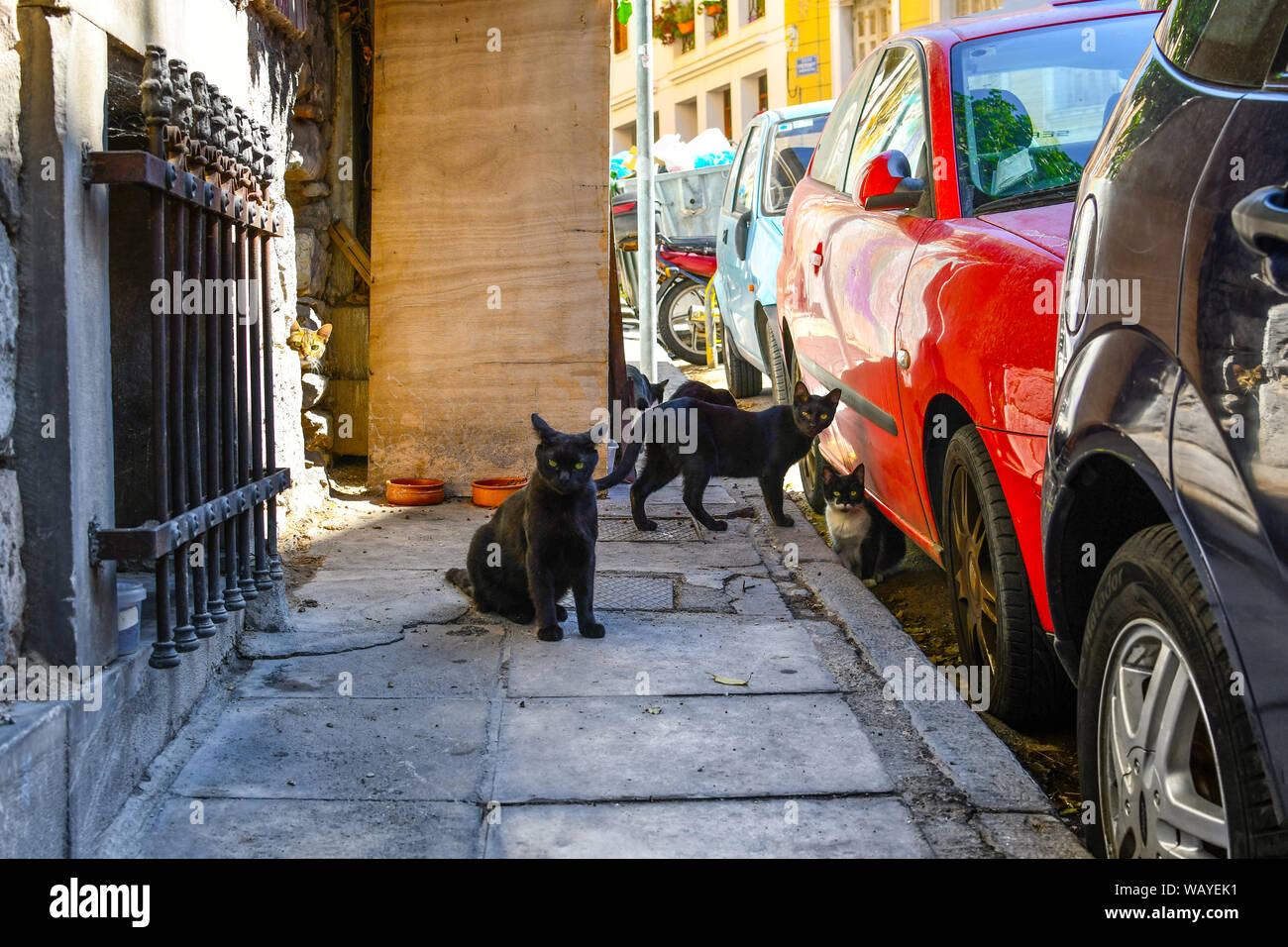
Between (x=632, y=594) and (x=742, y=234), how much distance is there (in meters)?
4.92

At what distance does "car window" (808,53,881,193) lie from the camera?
18.1ft

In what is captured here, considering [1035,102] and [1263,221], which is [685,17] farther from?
[1263,221]

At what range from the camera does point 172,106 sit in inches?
121

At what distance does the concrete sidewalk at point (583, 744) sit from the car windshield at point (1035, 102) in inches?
62.6

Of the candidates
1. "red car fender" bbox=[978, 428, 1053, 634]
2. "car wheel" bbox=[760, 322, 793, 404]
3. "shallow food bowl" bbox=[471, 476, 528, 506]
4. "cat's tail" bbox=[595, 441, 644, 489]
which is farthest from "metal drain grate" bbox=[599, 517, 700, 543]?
"red car fender" bbox=[978, 428, 1053, 634]

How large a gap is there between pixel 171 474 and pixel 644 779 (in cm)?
141

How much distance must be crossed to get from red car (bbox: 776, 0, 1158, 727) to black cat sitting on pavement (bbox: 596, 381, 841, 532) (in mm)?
981

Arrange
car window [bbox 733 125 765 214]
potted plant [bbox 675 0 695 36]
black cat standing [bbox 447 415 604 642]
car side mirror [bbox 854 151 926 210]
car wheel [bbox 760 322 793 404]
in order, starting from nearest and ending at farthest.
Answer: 1. car side mirror [bbox 854 151 926 210]
2. black cat standing [bbox 447 415 604 642]
3. car wheel [bbox 760 322 793 404]
4. car window [bbox 733 125 765 214]
5. potted plant [bbox 675 0 695 36]

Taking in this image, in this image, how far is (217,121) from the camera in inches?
132

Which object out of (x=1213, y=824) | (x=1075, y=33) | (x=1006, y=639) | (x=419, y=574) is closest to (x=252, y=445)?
(x=419, y=574)

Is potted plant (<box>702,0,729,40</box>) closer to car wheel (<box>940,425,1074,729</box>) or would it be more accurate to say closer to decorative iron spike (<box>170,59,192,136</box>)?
car wheel (<box>940,425,1074,729</box>)

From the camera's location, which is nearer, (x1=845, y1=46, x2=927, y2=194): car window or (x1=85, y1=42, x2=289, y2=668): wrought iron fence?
(x1=85, y1=42, x2=289, y2=668): wrought iron fence

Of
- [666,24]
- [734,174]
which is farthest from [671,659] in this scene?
[666,24]

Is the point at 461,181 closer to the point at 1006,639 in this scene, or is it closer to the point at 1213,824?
the point at 1006,639
